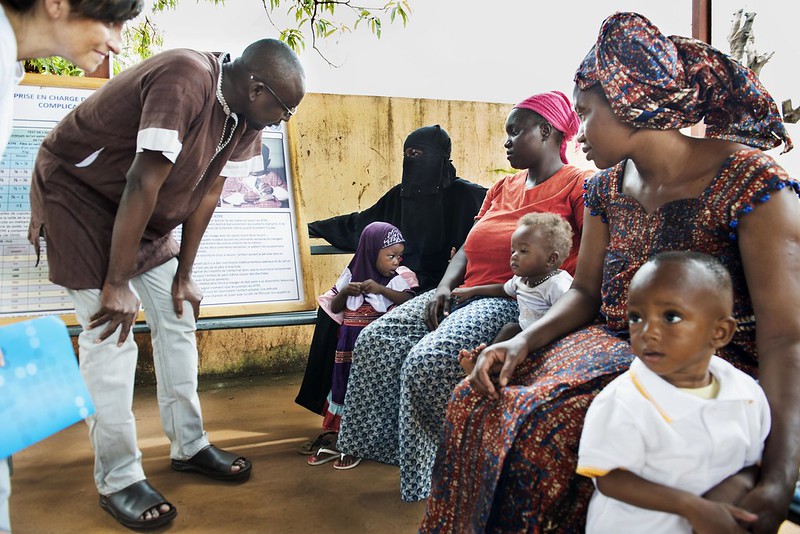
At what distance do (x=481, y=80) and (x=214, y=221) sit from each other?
265 centimetres

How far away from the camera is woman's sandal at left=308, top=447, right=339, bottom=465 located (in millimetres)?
2963

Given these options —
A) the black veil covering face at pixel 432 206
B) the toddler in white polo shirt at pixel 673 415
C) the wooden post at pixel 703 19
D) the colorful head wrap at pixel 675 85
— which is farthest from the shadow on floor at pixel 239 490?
the wooden post at pixel 703 19

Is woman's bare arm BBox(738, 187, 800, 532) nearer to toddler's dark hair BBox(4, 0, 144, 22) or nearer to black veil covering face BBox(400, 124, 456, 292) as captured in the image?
toddler's dark hair BBox(4, 0, 144, 22)

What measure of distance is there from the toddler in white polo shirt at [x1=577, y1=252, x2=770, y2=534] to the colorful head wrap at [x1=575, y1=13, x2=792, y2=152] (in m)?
0.51

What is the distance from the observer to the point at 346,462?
2.93 m

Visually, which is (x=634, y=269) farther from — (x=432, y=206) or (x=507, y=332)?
(x=432, y=206)

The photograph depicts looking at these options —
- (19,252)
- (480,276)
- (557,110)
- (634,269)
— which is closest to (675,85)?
(634,269)

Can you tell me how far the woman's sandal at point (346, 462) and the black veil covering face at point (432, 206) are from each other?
954mm

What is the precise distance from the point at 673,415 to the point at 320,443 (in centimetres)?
223

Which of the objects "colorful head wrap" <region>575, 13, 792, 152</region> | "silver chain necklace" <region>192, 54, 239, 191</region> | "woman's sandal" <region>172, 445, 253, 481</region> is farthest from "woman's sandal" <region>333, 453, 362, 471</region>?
"colorful head wrap" <region>575, 13, 792, 152</region>

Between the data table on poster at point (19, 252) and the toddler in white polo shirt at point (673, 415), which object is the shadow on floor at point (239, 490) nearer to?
the data table on poster at point (19, 252)

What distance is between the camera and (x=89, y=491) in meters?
2.67

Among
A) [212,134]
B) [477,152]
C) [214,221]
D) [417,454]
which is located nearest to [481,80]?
[477,152]

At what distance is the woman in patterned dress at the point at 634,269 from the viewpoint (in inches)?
55.4
